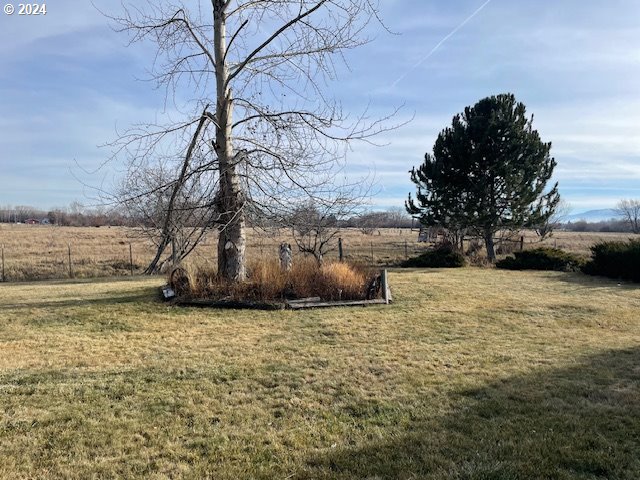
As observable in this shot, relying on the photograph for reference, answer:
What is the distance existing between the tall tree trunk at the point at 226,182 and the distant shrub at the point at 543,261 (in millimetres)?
12554

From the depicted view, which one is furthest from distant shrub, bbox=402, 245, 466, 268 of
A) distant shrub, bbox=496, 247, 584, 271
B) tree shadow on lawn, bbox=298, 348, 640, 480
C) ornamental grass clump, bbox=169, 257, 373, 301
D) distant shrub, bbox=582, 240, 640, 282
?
tree shadow on lawn, bbox=298, 348, 640, 480

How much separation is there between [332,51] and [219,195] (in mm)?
3620

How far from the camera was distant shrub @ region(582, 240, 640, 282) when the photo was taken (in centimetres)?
1441

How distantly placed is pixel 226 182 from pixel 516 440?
25.4 ft

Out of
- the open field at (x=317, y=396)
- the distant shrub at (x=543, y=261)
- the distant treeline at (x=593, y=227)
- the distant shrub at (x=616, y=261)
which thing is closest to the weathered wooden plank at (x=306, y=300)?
the open field at (x=317, y=396)

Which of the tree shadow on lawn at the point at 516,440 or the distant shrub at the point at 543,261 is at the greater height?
the distant shrub at the point at 543,261

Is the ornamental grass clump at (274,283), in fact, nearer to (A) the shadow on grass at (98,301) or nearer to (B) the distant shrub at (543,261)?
(A) the shadow on grass at (98,301)

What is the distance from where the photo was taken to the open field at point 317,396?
10.2 feet

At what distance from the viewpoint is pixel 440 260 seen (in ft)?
65.8

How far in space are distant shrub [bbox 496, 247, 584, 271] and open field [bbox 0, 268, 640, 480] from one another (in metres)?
9.89

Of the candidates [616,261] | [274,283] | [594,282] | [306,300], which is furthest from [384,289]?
[616,261]

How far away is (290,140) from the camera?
31.5 ft

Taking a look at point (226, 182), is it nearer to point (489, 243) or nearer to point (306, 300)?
point (306, 300)

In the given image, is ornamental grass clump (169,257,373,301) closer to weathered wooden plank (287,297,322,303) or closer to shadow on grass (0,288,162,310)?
weathered wooden plank (287,297,322,303)
